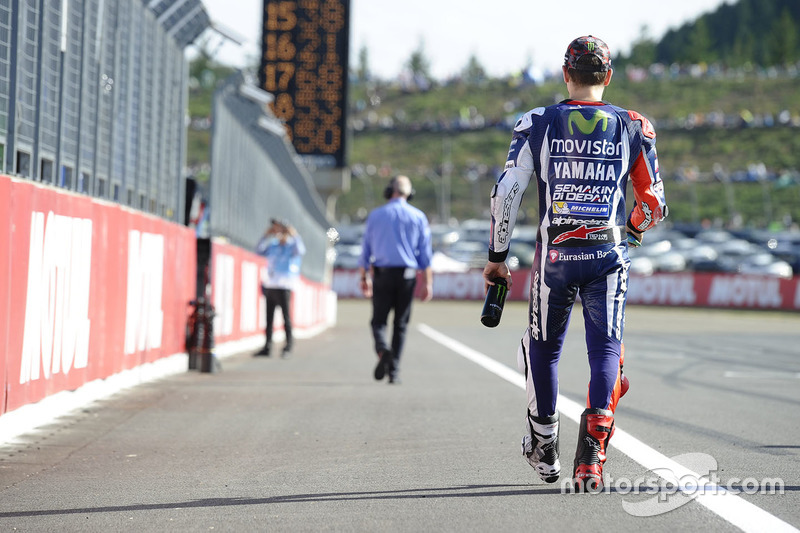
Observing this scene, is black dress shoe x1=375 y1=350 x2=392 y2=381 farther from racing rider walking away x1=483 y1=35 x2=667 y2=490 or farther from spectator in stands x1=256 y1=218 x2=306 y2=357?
racing rider walking away x1=483 y1=35 x2=667 y2=490

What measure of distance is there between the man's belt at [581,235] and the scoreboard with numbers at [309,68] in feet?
85.2

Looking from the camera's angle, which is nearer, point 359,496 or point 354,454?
point 359,496

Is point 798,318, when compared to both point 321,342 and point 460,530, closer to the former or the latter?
point 321,342

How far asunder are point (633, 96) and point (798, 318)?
3685 inches

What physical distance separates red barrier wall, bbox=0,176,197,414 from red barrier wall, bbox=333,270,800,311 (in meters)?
34.0

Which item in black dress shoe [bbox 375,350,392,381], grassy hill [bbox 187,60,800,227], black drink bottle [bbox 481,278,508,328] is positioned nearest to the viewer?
black drink bottle [bbox 481,278,508,328]

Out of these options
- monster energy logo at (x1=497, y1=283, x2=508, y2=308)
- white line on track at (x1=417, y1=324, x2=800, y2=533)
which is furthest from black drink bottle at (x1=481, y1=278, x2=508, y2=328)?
white line on track at (x1=417, y1=324, x2=800, y2=533)

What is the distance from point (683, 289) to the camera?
46.0 metres

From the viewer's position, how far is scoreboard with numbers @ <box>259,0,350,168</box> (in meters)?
31.0

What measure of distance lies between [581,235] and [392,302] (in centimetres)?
552

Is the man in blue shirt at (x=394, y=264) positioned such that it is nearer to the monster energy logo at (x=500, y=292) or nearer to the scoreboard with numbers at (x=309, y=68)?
the monster energy logo at (x=500, y=292)

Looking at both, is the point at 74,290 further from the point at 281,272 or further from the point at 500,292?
the point at 281,272
